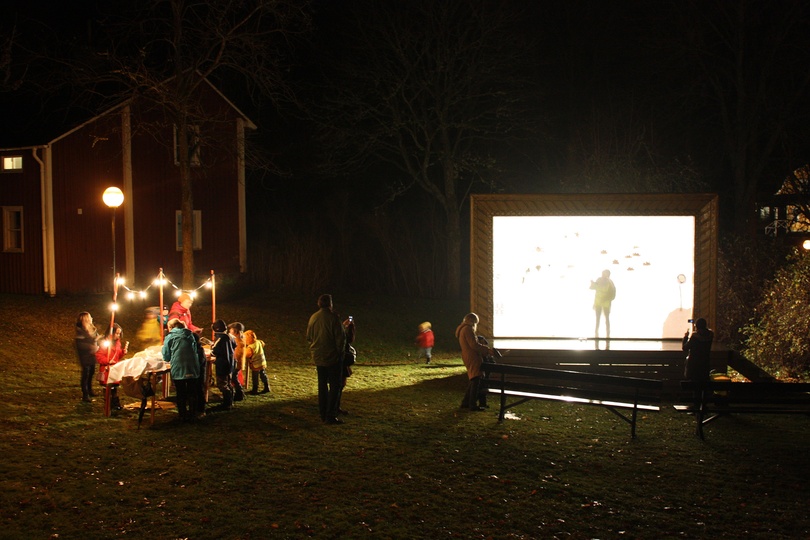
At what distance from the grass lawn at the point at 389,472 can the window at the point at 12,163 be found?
13596 millimetres

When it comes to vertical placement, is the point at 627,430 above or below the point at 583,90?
below

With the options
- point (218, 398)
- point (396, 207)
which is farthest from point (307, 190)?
point (218, 398)

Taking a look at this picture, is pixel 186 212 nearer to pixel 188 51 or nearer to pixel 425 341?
pixel 188 51

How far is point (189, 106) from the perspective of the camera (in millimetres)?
22453

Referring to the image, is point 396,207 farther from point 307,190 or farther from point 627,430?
point 627,430

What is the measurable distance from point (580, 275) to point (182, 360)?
355 inches

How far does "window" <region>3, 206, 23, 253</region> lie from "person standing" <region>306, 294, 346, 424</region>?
17.9 meters

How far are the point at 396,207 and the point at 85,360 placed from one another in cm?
2592

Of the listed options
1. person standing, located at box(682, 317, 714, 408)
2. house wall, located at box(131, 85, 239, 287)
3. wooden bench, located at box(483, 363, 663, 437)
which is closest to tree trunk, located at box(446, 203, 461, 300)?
house wall, located at box(131, 85, 239, 287)

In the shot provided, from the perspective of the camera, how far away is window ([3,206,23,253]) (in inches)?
1005

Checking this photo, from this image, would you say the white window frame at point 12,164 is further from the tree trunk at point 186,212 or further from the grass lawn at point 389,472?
the grass lawn at point 389,472

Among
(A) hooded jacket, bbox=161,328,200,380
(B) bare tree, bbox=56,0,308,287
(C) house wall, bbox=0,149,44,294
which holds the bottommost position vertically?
(A) hooded jacket, bbox=161,328,200,380

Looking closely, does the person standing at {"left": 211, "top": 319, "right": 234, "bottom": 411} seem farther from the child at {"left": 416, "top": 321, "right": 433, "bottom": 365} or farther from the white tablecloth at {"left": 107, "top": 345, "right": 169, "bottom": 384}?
the child at {"left": 416, "top": 321, "right": 433, "bottom": 365}

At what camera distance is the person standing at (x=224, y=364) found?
1197 cm
